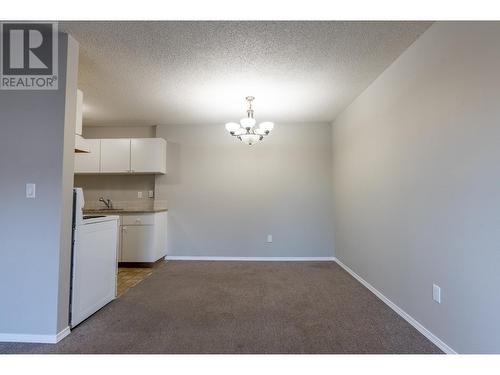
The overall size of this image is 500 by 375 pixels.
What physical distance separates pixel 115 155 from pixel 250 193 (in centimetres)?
244

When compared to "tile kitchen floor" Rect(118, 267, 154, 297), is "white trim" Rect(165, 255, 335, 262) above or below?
above

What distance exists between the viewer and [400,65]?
8.25 ft

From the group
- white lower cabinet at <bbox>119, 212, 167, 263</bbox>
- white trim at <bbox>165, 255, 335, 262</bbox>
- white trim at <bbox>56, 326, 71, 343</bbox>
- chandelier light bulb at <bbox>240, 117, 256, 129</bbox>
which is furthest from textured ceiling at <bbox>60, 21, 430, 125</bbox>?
white trim at <bbox>165, 255, 335, 262</bbox>

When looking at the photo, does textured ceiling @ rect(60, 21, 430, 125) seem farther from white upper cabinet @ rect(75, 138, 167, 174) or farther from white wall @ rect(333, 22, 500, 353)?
white upper cabinet @ rect(75, 138, 167, 174)

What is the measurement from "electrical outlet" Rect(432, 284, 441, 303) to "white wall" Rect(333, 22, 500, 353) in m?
0.04

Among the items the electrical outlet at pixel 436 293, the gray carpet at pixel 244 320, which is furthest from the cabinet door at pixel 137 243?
the electrical outlet at pixel 436 293

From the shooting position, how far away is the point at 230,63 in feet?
8.54

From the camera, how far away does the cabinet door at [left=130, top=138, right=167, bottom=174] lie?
4480 mm

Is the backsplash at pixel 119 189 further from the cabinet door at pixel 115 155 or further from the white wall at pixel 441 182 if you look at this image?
the white wall at pixel 441 182

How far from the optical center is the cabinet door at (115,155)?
14.8 feet

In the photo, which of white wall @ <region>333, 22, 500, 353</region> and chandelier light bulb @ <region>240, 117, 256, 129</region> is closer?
white wall @ <region>333, 22, 500, 353</region>

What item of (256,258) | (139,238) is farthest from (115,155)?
(256,258)

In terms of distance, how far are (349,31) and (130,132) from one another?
420 centimetres
